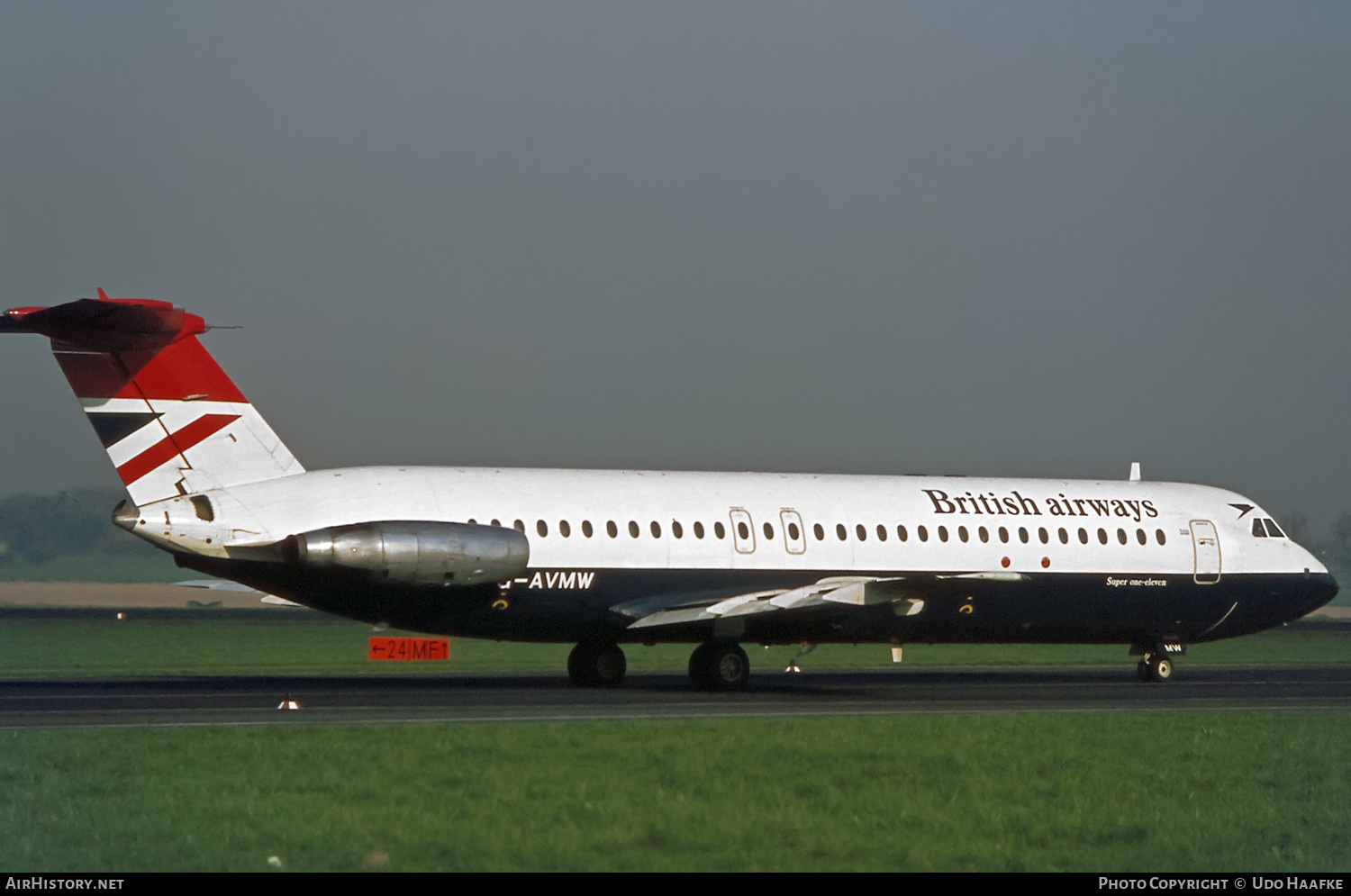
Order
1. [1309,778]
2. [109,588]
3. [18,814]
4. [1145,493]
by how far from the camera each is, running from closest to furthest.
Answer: [18,814]
[1309,778]
[1145,493]
[109,588]

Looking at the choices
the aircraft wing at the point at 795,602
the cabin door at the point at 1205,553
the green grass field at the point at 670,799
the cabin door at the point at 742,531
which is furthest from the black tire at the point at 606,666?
the cabin door at the point at 1205,553

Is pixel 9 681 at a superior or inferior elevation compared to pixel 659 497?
inferior

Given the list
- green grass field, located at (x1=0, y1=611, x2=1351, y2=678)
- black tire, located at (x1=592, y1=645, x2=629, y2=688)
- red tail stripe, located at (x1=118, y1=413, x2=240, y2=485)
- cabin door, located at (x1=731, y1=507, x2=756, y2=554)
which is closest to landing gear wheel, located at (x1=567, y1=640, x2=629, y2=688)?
black tire, located at (x1=592, y1=645, x2=629, y2=688)

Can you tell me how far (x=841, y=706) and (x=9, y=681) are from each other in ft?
50.8

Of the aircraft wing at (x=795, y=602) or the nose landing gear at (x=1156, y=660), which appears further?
the nose landing gear at (x=1156, y=660)

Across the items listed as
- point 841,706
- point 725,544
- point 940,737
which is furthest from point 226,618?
point 940,737

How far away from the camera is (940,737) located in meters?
19.1

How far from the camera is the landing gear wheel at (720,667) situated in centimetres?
2914

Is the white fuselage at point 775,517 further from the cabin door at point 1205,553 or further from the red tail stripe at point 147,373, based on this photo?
the red tail stripe at point 147,373

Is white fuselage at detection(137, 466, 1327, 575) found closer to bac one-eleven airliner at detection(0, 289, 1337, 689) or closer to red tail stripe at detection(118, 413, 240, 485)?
bac one-eleven airliner at detection(0, 289, 1337, 689)

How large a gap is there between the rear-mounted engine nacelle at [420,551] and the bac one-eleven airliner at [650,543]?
32mm

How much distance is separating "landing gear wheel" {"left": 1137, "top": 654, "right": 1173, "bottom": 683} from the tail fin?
58.5ft
